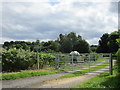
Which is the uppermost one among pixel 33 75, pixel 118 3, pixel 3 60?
pixel 118 3

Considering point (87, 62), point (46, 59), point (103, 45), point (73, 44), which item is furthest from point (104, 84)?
point (103, 45)

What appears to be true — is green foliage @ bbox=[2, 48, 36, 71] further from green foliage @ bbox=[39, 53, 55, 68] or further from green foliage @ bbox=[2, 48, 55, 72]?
green foliage @ bbox=[39, 53, 55, 68]

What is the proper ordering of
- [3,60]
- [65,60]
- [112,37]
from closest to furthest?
[3,60]
[65,60]
[112,37]

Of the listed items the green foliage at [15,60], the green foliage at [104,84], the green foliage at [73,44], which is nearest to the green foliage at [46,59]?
the green foliage at [15,60]

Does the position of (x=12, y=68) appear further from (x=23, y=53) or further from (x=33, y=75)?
(x=33, y=75)

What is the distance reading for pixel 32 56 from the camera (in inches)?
Result: 489

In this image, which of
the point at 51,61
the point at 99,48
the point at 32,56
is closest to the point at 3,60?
the point at 32,56

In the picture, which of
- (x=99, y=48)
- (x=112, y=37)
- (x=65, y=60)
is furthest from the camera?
(x=99, y=48)

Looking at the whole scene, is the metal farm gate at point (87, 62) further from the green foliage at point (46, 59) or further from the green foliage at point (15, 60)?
the green foliage at point (15, 60)

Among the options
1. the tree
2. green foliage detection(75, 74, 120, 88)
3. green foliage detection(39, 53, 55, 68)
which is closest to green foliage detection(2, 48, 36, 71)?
green foliage detection(39, 53, 55, 68)

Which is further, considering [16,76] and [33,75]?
[33,75]

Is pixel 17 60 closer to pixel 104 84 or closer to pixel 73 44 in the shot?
pixel 104 84

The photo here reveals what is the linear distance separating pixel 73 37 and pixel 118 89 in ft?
123

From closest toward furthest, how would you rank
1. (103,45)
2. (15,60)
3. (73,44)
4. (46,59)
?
(15,60), (46,59), (73,44), (103,45)
